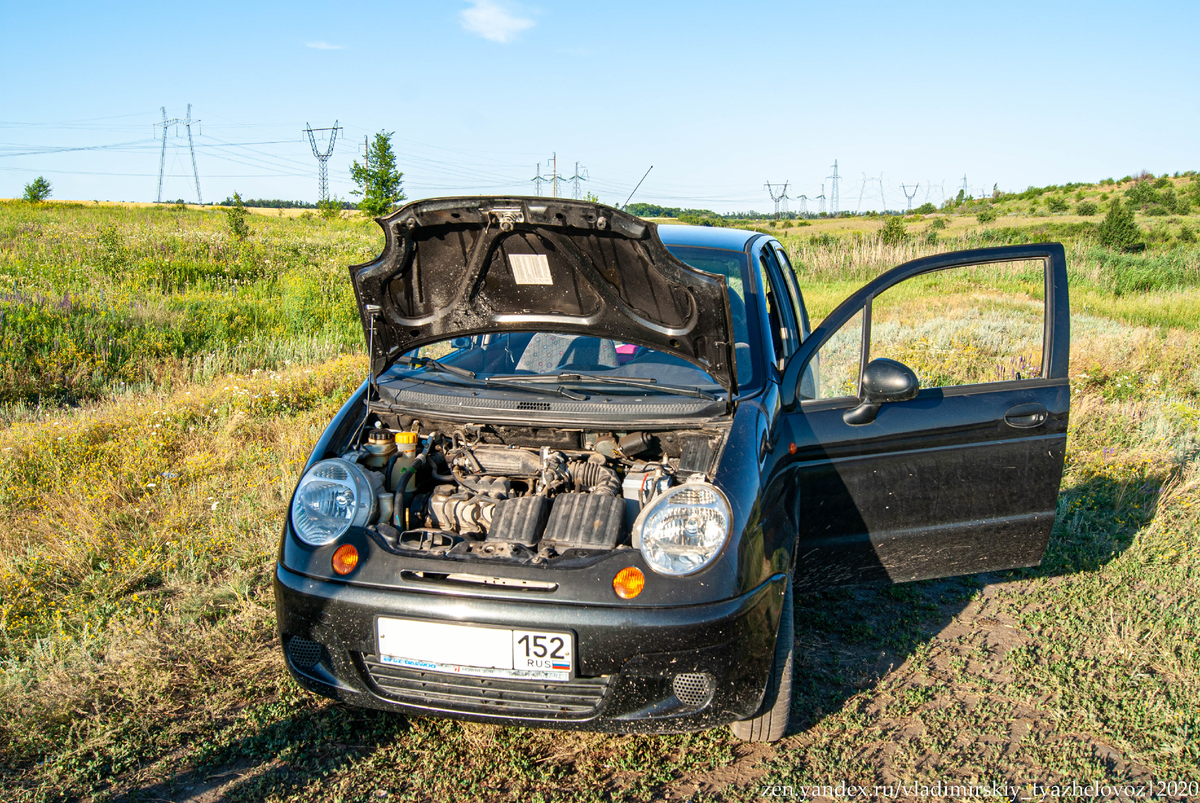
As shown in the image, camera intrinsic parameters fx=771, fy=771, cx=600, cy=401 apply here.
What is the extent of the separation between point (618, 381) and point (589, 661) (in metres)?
1.18

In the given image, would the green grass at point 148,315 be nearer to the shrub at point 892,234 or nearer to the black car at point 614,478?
the black car at point 614,478

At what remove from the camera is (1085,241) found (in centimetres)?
2927

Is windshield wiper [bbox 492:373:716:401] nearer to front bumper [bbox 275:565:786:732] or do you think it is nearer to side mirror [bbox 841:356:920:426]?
side mirror [bbox 841:356:920:426]

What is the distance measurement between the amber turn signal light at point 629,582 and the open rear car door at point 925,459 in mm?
1090

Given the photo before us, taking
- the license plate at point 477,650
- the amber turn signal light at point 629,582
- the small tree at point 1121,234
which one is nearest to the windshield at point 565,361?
the amber turn signal light at point 629,582

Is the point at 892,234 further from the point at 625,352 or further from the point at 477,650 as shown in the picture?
the point at 477,650

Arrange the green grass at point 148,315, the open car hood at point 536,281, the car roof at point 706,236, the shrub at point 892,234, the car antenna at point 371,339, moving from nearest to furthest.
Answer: the open car hood at point 536,281, the car antenna at point 371,339, the car roof at point 706,236, the green grass at point 148,315, the shrub at point 892,234

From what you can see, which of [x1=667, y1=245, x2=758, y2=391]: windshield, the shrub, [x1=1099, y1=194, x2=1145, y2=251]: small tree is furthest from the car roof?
[x1=1099, y1=194, x2=1145, y2=251]: small tree

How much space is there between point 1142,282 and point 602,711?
20985 mm

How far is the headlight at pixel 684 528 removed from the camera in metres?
2.25

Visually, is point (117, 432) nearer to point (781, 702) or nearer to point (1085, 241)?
point (781, 702)

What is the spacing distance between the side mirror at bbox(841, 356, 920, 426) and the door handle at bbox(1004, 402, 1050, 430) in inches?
18.9

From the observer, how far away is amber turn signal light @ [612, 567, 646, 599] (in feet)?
7.18

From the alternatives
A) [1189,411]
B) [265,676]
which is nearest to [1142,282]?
[1189,411]
